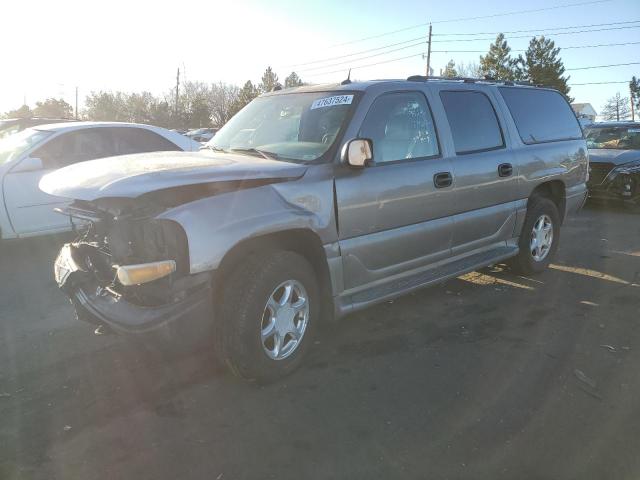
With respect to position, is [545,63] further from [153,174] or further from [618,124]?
[153,174]

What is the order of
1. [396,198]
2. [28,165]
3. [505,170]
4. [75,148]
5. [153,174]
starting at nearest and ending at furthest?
1. [153,174]
2. [396,198]
3. [505,170]
4. [28,165]
5. [75,148]

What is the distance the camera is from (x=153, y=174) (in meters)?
2.93

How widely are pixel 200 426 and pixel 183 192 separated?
1.34 meters

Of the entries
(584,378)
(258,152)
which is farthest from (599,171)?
(258,152)

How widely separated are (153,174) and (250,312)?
98 cm

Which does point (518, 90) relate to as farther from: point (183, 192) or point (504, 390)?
point (183, 192)

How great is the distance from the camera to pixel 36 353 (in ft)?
12.7

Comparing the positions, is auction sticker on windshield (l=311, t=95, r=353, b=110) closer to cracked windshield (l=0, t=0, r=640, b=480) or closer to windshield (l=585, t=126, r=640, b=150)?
cracked windshield (l=0, t=0, r=640, b=480)

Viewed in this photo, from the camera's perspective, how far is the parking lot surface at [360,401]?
2629mm

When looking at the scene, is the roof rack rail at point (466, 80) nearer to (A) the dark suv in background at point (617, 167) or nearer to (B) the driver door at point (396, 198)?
(B) the driver door at point (396, 198)

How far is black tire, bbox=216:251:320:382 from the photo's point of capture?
10.1 ft

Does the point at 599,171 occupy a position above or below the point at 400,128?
below

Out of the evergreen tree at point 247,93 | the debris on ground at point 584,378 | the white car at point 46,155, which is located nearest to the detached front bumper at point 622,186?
the debris on ground at point 584,378

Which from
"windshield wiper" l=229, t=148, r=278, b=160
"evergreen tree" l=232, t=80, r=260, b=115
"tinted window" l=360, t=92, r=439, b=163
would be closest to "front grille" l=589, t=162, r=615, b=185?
"tinted window" l=360, t=92, r=439, b=163
